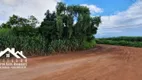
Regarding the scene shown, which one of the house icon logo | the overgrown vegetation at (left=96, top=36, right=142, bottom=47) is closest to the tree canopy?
the house icon logo

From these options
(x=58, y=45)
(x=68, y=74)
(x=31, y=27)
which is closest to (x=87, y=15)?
(x=58, y=45)

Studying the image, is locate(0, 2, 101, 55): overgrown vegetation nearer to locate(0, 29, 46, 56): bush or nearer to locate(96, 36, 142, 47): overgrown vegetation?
locate(0, 29, 46, 56): bush

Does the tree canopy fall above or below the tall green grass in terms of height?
above

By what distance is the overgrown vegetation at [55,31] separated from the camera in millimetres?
16922

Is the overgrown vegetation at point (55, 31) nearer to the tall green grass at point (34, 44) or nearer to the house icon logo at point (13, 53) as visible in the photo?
the tall green grass at point (34, 44)

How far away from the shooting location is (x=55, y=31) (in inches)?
719

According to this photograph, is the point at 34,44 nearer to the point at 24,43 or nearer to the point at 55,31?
the point at 24,43

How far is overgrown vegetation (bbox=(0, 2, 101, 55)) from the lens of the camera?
666 inches

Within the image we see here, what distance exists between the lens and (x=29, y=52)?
1667 centimetres

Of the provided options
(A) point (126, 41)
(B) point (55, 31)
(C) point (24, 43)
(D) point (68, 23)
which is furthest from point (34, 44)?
(A) point (126, 41)

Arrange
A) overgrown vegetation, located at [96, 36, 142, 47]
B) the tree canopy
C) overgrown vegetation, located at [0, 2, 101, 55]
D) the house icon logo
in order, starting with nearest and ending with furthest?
the house icon logo < overgrown vegetation, located at [0, 2, 101, 55] < the tree canopy < overgrown vegetation, located at [96, 36, 142, 47]

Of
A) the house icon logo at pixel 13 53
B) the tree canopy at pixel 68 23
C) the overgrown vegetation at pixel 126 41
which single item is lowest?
the house icon logo at pixel 13 53

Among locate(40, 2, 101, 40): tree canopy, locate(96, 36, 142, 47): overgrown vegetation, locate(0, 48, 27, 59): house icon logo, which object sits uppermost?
locate(40, 2, 101, 40): tree canopy

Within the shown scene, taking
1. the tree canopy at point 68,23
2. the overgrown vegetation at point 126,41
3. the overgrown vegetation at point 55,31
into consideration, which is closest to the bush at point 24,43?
the overgrown vegetation at point 55,31
